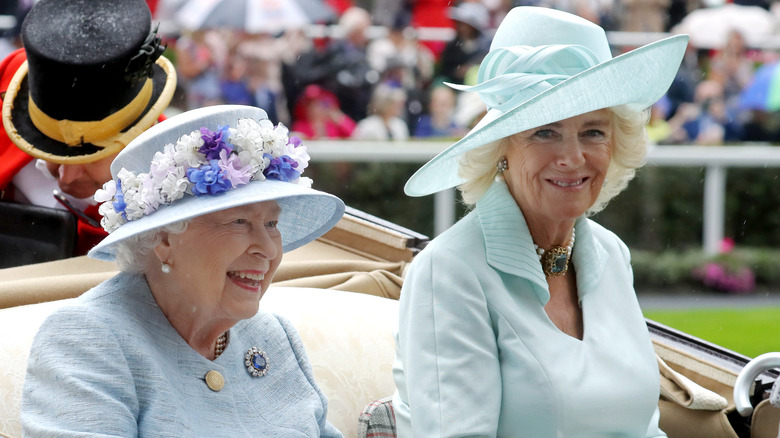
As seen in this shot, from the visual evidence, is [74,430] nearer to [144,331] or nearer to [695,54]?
[144,331]

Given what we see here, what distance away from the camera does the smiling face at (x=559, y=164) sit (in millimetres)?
2523

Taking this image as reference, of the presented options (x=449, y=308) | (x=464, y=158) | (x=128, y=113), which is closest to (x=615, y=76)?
(x=464, y=158)

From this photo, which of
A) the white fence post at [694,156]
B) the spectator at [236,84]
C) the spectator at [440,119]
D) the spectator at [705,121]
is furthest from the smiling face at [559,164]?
the spectator at [705,121]

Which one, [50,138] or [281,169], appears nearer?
[281,169]

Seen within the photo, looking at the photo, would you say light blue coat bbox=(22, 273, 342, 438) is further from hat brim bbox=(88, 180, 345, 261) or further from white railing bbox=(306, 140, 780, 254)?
white railing bbox=(306, 140, 780, 254)

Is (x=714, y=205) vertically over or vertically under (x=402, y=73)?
under

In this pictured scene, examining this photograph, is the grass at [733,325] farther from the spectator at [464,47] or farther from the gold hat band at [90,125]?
the gold hat band at [90,125]

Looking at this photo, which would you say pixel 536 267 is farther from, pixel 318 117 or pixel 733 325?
pixel 733 325

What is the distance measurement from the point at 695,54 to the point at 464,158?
7.05 metres

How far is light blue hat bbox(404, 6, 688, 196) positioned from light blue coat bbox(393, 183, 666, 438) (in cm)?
19

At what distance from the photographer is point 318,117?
8141 millimetres

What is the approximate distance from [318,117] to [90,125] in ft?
15.2

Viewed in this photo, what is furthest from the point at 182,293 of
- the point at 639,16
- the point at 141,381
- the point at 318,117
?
the point at 639,16

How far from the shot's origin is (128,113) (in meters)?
3.63
